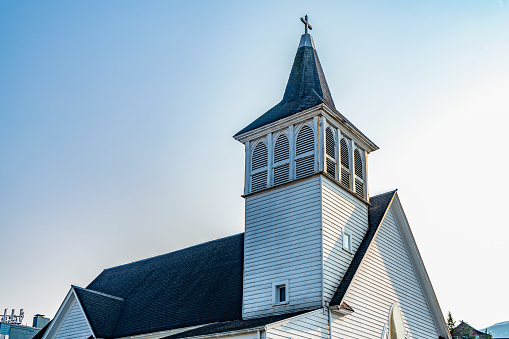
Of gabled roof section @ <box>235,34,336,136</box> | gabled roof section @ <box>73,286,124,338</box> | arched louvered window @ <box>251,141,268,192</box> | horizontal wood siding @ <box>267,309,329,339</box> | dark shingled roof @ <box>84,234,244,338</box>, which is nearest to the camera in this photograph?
horizontal wood siding @ <box>267,309,329,339</box>

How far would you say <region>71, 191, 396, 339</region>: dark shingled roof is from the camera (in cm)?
2616

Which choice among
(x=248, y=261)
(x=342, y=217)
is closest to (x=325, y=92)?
(x=342, y=217)

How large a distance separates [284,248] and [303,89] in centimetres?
787

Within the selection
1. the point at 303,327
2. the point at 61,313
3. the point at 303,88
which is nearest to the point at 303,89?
the point at 303,88

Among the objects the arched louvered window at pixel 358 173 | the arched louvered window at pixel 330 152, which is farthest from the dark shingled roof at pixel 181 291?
the arched louvered window at pixel 330 152

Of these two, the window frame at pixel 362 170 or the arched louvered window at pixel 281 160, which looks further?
the window frame at pixel 362 170

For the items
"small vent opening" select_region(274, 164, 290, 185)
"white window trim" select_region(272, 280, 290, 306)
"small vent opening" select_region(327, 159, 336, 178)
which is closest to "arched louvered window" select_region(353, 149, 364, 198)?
"small vent opening" select_region(327, 159, 336, 178)

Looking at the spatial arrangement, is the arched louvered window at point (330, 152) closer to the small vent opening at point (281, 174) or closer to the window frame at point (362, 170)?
the window frame at point (362, 170)

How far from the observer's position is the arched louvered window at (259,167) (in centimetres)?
2548

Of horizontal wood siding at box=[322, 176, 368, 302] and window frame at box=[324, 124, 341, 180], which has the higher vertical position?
window frame at box=[324, 124, 341, 180]

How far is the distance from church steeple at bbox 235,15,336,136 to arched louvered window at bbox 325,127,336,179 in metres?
1.20

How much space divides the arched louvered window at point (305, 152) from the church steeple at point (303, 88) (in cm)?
104

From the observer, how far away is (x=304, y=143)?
24.7 meters

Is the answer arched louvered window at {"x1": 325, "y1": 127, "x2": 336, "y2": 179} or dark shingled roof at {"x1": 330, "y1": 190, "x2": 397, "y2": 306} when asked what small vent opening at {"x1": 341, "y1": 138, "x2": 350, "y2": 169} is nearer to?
arched louvered window at {"x1": 325, "y1": 127, "x2": 336, "y2": 179}
